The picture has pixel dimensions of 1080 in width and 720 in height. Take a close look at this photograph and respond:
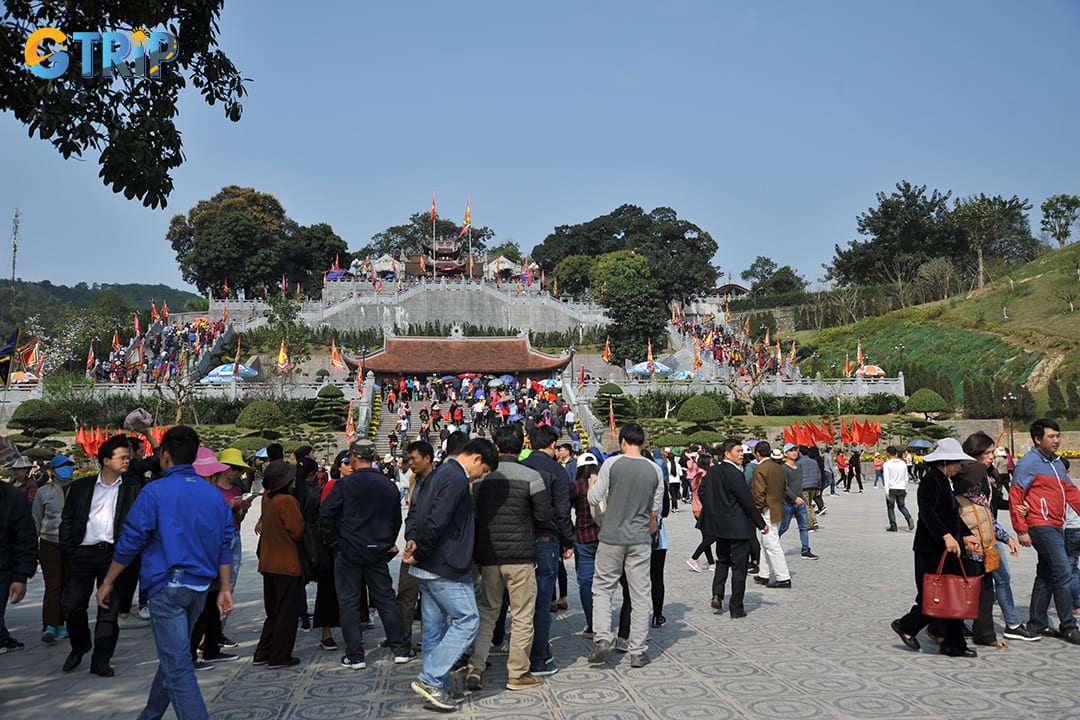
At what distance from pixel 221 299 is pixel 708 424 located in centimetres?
4138

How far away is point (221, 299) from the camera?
195 ft

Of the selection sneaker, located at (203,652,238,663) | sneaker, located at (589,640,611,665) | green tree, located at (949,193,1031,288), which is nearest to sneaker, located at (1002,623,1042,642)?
sneaker, located at (589,640,611,665)

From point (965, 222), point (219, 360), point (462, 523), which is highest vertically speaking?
point (965, 222)

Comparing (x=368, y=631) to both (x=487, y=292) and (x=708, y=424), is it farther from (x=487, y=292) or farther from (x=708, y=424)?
(x=487, y=292)

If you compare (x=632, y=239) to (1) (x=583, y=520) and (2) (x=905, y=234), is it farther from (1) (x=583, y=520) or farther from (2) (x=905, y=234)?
(1) (x=583, y=520)

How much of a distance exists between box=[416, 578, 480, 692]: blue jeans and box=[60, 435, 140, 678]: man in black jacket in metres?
2.50

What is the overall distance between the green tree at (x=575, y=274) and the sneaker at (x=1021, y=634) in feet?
246

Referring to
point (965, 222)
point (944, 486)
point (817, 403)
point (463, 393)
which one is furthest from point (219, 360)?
point (965, 222)

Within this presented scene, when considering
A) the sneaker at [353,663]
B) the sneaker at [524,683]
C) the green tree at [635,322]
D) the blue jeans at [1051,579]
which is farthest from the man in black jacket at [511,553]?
the green tree at [635,322]

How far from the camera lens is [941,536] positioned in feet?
19.2

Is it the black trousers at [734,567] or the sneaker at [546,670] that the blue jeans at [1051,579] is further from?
the sneaker at [546,670]

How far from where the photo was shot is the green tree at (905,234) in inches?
2377

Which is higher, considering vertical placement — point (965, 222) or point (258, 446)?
point (965, 222)

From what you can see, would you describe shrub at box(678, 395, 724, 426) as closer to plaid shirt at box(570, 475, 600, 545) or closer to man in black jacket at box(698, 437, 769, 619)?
man in black jacket at box(698, 437, 769, 619)
